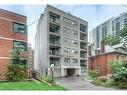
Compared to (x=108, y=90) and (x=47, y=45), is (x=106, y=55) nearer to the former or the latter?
(x=108, y=90)

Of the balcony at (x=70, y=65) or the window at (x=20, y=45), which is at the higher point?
the window at (x=20, y=45)

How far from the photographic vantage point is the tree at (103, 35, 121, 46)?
21.8 feet

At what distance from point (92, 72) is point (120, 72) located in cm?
51

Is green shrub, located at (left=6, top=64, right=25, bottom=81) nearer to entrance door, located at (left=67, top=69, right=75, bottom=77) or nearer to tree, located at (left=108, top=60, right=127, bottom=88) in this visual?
entrance door, located at (left=67, top=69, right=75, bottom=77)

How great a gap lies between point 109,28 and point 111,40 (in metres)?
0.23

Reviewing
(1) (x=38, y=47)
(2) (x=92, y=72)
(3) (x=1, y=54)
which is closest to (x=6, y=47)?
(3) (x=1, y=54)

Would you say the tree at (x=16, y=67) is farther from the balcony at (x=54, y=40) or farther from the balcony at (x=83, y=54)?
the balcony at (x=83, y=54)

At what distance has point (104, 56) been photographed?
6.65 metres

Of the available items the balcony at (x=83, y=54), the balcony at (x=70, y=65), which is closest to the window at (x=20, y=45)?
the balcony at (x=70, y=65)

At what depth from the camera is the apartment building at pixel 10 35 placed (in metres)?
6.83

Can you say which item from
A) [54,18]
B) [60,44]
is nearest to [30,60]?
[60,44]

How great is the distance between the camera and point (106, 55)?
6633mm

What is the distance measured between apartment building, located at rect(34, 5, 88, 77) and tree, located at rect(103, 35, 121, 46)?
389 millimetres

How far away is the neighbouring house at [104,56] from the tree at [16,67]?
1.32 m
